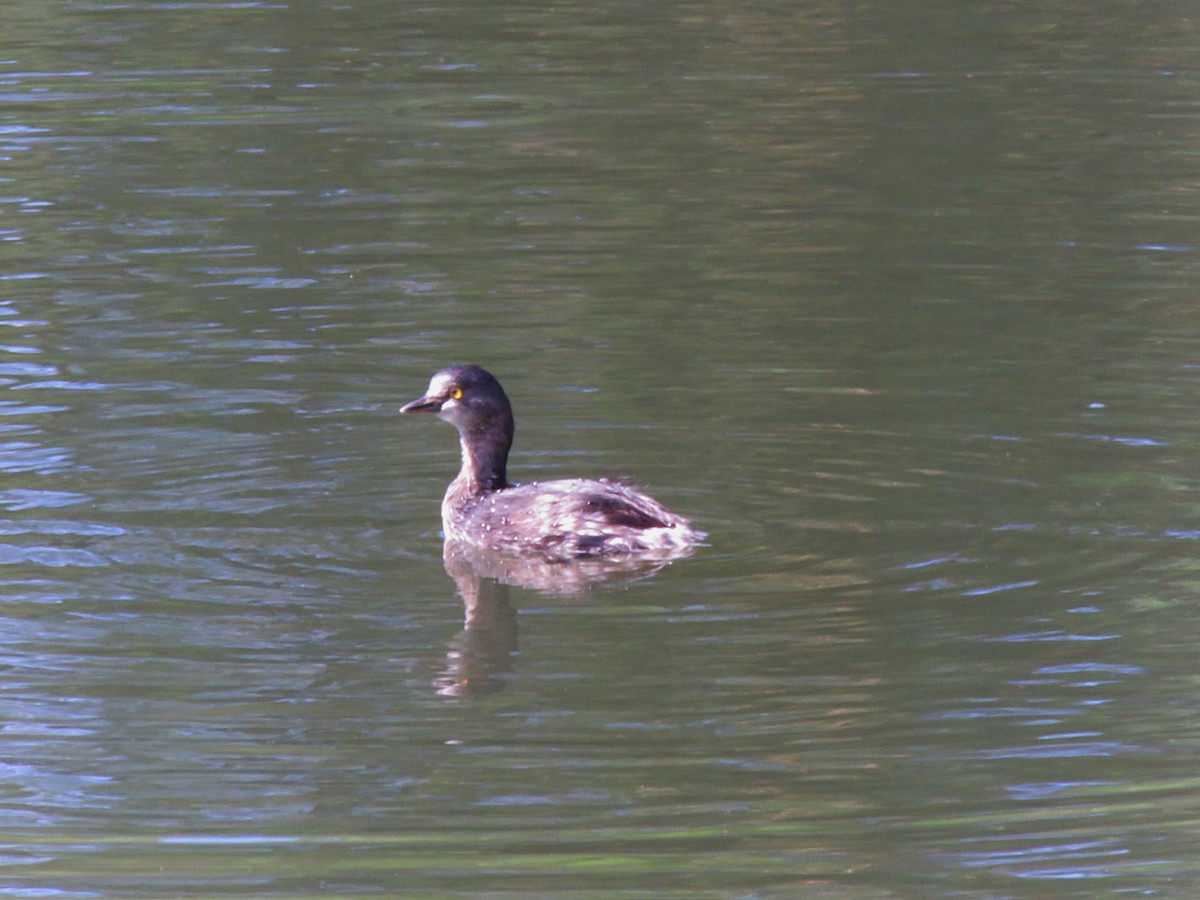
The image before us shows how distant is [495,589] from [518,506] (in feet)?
2.10

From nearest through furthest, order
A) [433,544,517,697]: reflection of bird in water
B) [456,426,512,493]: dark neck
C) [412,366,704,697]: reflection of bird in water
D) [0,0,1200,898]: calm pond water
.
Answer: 1. [0,0,1200,898]: calm pond water
2. [433,544,517,697]: reflection of bird in water
3. [412,366,704,697]: reflection of bird in water
4. [456,426,512,493]: dark neck

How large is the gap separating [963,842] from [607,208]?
853 centimetres

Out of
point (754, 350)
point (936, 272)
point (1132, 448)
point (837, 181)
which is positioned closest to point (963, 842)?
point (1132, 448)

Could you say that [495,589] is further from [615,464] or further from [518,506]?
[615,464]

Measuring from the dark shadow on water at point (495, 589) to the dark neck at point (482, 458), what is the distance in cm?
40

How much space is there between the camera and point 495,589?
345 inches

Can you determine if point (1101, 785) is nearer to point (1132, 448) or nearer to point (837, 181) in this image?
point (1132, 448)

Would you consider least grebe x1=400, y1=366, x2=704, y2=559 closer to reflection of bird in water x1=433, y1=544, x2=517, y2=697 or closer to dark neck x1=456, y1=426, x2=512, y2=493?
dark neck x1=456, y1=426, x2=512, y2=493

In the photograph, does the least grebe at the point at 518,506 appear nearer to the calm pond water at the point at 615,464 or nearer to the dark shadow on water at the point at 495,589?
the dark shadow on water at the point at 495,589

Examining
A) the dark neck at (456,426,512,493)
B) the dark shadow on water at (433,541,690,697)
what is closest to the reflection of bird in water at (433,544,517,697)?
the dark shadow on water at (433,541,690,697)

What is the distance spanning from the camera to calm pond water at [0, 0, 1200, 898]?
6.61 m

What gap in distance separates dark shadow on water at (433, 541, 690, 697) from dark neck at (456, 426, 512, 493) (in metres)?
0.40

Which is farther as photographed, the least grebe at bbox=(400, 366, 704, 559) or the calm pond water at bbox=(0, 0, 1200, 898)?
the least grebe at bbox=(400, 366, 704, 559)

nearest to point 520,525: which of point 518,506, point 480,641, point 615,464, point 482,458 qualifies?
point 518,506
